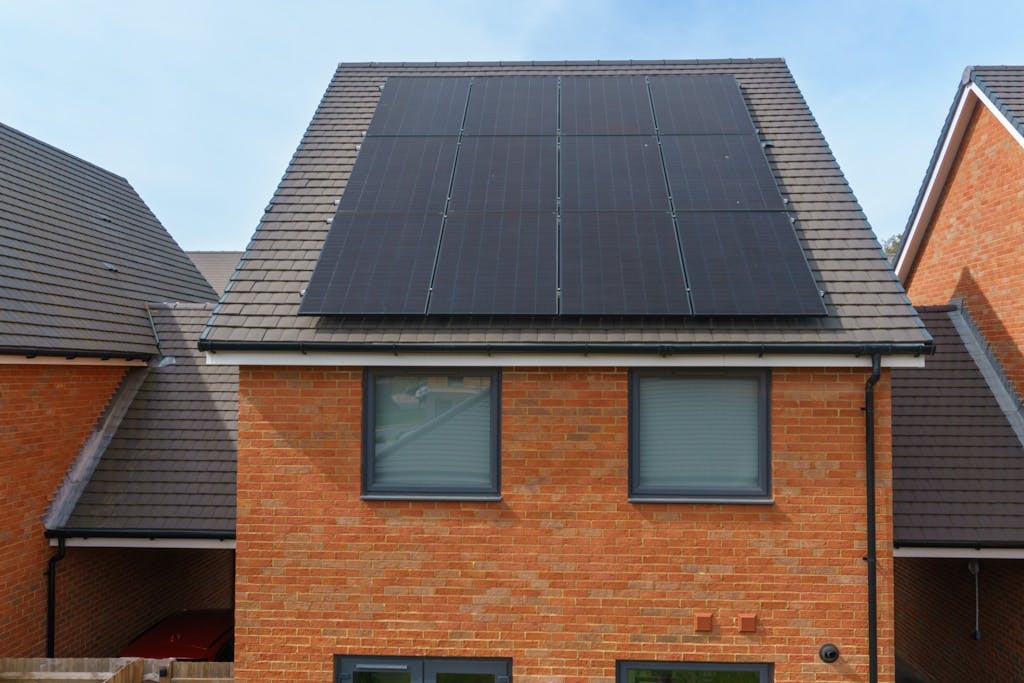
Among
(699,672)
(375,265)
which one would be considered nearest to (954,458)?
(699,672)

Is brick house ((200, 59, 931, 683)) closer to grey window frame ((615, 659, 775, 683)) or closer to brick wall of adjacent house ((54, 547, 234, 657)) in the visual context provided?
grey window frame ((615, 659, 775, 683))

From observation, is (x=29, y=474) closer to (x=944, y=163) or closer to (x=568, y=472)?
(x=568, y=472)

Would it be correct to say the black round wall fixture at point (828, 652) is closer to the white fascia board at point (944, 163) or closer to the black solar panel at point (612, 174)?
the black solar panel at point (612, 174)

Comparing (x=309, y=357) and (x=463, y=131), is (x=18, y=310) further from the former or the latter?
(x=463, y=131)

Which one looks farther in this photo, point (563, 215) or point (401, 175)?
point (401, 175)

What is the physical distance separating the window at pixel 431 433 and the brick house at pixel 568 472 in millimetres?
22

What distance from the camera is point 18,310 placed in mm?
8102

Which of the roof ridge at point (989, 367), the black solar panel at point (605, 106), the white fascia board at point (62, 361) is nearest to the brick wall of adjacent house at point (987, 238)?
the roof ridge at point (989, 367)

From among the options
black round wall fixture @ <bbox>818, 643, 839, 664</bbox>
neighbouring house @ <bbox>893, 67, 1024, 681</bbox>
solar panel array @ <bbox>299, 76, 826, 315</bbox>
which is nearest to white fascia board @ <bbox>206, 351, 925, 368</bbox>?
solar panel array @ <bbox>299, 76, 826, 315</bbox>

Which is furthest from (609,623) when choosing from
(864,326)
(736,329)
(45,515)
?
(45,515)

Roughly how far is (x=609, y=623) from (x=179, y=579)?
314 inches

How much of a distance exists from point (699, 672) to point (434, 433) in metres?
3.29

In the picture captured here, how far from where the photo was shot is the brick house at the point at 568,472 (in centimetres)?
596

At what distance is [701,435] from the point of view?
6.08m
